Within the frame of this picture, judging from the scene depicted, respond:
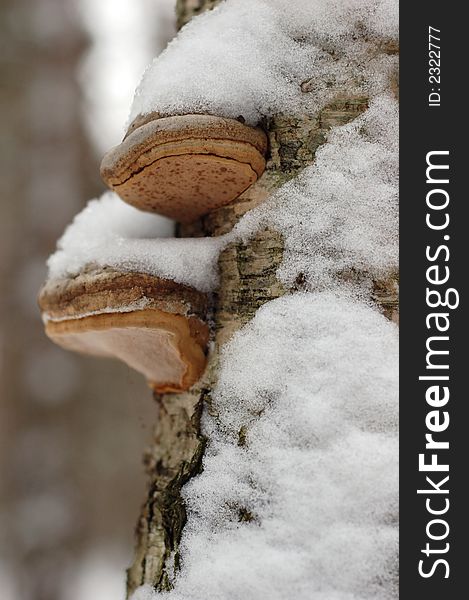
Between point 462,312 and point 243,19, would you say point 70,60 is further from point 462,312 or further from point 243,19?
point 462,312

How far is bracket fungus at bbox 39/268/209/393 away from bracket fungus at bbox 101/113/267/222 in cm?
14

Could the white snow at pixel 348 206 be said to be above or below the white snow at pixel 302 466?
above

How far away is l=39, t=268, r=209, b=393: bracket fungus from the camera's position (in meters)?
0.90

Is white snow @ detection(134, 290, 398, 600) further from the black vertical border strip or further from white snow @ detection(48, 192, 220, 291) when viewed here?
white snow @ detection(48, 192, 220, 291)

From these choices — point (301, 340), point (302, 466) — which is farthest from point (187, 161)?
point (302, 466)

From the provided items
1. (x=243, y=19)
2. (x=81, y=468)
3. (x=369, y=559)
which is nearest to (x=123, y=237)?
(x=243, y=19)

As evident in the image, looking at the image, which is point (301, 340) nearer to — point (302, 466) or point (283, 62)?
point (302, 466)

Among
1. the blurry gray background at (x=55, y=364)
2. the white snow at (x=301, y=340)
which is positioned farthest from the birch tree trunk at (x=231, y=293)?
the blurry gray background at (x=55, y=364)

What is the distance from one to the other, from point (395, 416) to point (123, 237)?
54 cm

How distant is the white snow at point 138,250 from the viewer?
0.93 m

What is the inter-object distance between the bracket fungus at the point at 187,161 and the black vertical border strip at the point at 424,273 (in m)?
0.21

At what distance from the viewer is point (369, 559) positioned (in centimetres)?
73

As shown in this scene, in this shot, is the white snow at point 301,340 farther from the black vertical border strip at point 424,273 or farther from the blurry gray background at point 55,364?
the blurry gray background at point 55,364

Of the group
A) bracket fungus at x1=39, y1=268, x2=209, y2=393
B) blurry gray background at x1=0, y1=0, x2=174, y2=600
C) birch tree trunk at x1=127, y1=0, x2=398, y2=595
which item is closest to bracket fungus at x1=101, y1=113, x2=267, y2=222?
birch tree trunk at x1=127, y1=0, x2=398, y2=595
